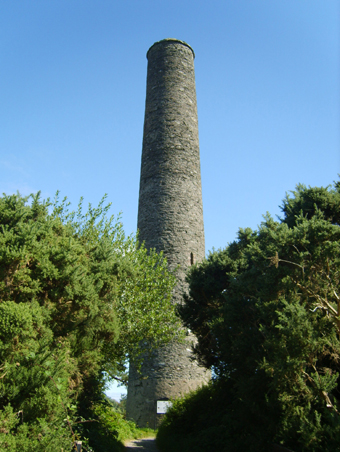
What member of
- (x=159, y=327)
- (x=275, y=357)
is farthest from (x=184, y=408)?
(x=275, y=357)

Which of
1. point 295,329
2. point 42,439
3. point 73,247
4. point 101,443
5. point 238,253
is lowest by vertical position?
point 101,443

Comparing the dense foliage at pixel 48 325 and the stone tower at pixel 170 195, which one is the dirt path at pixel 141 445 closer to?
the stone tower at pixel 170 195

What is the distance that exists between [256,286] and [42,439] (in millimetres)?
5398

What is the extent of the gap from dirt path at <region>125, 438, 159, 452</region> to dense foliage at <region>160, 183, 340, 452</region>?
165 cm

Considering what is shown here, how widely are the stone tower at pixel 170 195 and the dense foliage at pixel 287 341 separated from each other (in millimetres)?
3915

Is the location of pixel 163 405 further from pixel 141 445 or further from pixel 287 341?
pixel 287 341

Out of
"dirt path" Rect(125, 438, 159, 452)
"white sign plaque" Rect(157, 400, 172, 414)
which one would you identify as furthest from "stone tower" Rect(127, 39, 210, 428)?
"dirt path" Rect(125, 438, 159, 452)

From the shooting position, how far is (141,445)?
1241 centimetres

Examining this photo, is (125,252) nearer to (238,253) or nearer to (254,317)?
(238,253)

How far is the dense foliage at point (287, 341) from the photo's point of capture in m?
6.47

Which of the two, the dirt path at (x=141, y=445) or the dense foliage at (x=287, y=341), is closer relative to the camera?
the dense foliage at (x=287, y=341)

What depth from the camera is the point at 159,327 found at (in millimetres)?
13016

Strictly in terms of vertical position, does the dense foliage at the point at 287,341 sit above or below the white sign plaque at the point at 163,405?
above

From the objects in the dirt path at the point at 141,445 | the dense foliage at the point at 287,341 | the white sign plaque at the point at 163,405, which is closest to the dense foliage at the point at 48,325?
the dirt path at the point at 141,445
